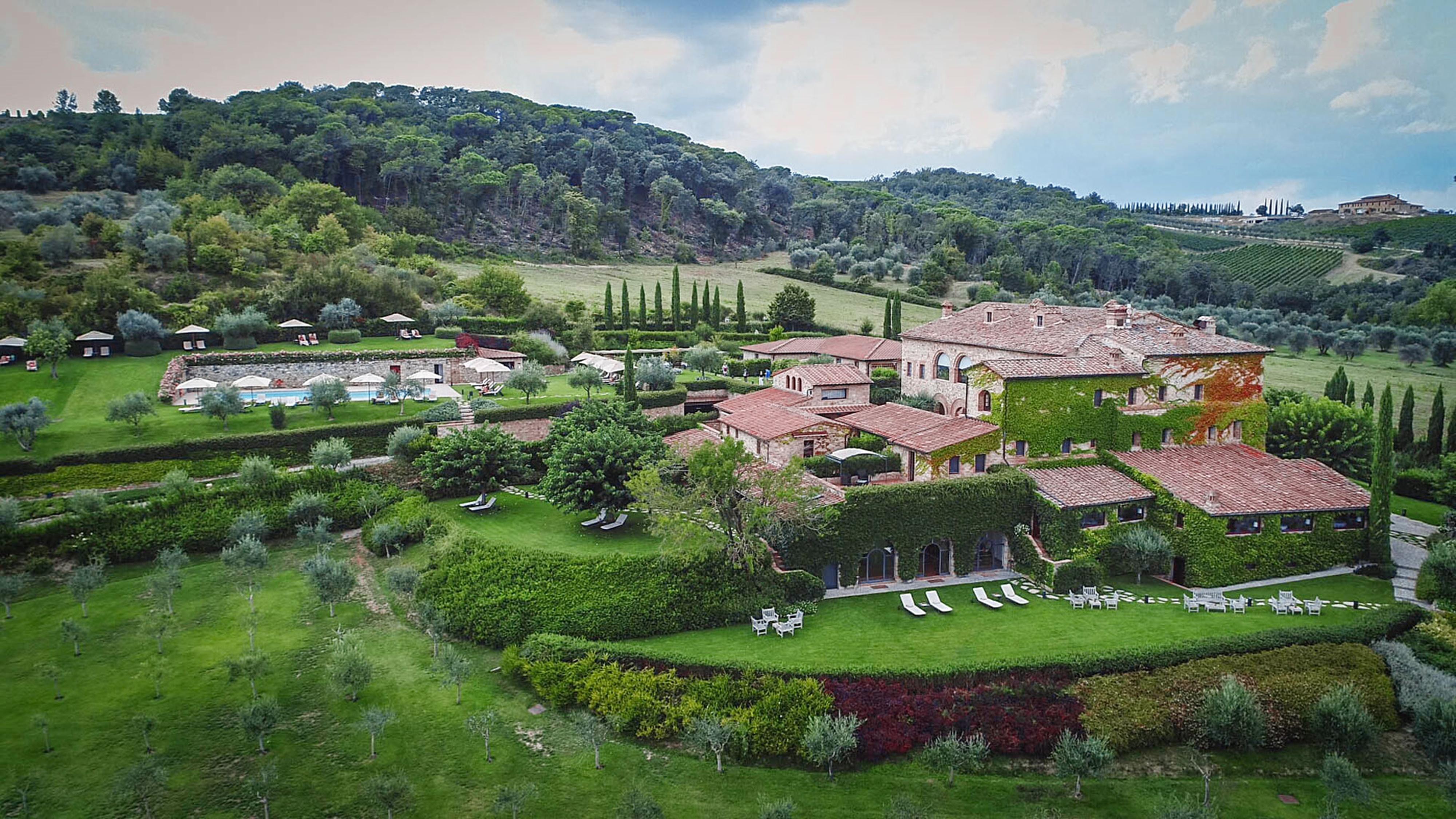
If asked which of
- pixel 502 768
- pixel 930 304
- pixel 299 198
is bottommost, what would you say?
pixel 502 768

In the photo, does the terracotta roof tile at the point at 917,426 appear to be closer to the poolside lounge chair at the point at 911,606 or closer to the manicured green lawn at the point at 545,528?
the poolside lounge chair at the point at 911,606

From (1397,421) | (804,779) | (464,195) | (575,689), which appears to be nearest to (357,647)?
(575,689)

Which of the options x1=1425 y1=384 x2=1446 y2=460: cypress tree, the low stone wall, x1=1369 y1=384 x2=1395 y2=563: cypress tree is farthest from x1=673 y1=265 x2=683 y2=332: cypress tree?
x1=1425 y1=384 x2=1446 y2=460: cypress tree

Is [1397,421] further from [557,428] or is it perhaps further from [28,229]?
[28,229]

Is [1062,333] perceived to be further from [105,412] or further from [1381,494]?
[105,412]

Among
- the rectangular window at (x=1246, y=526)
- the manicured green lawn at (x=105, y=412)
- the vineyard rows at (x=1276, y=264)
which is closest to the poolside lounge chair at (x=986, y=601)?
the rectangular window at (x=1246, y=526)

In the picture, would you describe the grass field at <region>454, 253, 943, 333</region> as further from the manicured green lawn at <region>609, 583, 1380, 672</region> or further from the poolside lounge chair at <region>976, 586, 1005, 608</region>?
the manicured green lawn at <region>609, 583, 1380, 672</region>

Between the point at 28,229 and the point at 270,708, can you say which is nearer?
the point at 270,708
